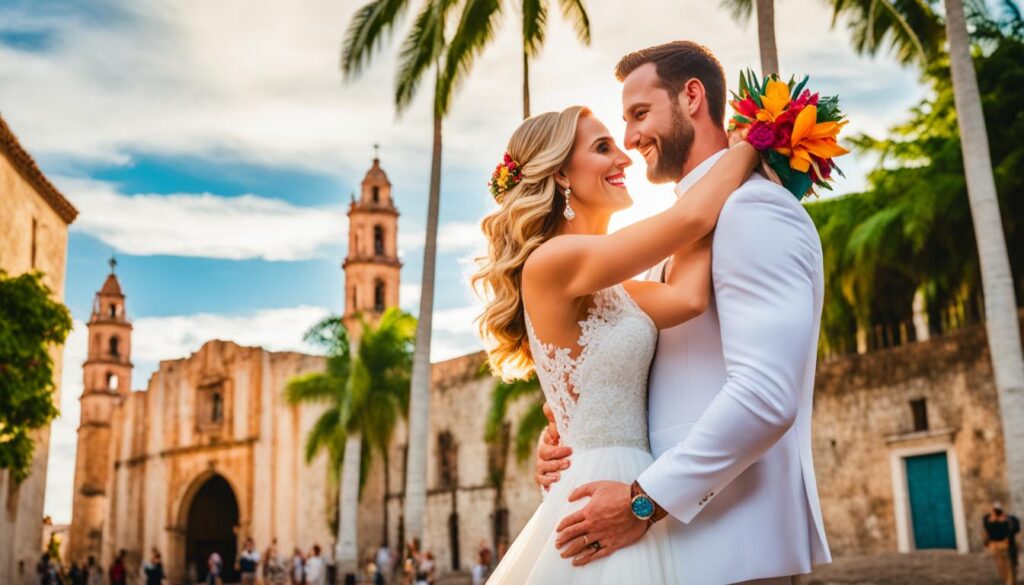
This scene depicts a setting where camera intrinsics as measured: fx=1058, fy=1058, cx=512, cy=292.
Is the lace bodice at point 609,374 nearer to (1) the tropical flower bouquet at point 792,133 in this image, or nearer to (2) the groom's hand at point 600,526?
(2) the groom's hand at point 600,526


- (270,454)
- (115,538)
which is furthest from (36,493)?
(115,538)

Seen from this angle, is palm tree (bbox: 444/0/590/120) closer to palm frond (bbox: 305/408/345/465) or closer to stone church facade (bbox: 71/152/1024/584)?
stone church facade (bbox: 71/152/1024/584)

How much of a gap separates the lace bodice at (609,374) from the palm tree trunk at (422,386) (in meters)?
14.0

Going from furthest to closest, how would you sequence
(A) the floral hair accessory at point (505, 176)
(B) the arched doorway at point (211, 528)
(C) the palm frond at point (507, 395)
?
(B) the arched doorway at point (211, 528)
(C) the palm frond at point (507, 395)
(A) the floral hair accessory at point (505, 176)

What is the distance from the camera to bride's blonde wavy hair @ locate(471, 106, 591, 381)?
9.41ft

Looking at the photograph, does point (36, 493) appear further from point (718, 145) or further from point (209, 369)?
point (718, 145)

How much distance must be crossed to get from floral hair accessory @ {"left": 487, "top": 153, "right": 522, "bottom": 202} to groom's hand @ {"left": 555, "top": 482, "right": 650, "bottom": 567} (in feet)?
3.40

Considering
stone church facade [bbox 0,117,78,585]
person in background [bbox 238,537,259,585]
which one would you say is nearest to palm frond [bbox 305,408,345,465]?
person in background [bbox 238,537,259,585]

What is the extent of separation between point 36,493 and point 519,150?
30.4 m

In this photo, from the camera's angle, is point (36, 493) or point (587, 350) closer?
point (587, 350)

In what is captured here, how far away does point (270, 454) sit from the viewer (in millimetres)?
42125

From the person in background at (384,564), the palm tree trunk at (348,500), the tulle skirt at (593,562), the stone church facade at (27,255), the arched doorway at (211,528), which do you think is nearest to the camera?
the tulle skirt at (593,562)

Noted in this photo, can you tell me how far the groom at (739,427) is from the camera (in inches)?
87.4

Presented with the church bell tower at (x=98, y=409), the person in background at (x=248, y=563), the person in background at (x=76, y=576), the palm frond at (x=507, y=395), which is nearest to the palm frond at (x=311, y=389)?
the person in background at (x=248, y=563)
